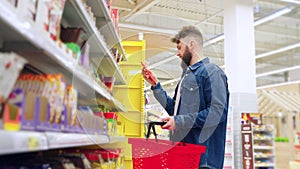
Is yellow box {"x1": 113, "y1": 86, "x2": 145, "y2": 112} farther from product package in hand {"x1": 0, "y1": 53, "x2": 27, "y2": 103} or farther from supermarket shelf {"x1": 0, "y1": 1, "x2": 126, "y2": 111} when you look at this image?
product package in hand {"x1": 0, "y1": 53, "x2": 27, "y2": 103}

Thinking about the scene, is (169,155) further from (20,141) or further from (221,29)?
(221,29)

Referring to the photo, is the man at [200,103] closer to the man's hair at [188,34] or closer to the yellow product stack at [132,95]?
the man's hair at [188,34]

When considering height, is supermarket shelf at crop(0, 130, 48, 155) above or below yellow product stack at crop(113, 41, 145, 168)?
below

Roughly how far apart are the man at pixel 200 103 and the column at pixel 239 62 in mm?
5114

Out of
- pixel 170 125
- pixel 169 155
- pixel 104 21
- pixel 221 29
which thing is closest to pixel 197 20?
pixel 221 29

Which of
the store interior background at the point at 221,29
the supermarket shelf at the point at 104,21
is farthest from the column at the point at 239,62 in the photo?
the supermarket shelf at the point at 104,21

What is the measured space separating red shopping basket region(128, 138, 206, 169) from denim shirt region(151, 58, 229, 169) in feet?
0.61

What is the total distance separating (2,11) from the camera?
0.94 meters

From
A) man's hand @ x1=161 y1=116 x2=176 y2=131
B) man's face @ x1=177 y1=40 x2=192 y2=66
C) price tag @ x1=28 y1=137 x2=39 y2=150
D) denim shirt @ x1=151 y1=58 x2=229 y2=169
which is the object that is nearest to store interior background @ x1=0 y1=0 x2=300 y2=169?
price tag @ x1=28 y1=137 x2=39 y2=150

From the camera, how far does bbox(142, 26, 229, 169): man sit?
6.58ft

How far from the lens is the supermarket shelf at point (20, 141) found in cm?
85

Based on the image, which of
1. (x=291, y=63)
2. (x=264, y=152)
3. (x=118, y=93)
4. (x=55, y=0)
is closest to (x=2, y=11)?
(x=55, y=0)

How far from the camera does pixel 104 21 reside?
317 cm

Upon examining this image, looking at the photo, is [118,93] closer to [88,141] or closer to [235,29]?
[88,141]
